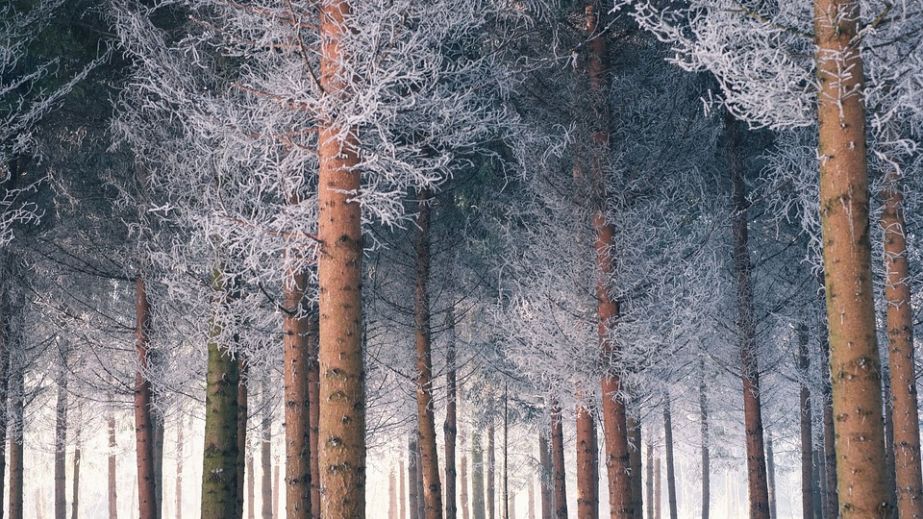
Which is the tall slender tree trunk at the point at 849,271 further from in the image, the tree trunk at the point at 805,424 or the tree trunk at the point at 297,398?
the tree trunk at the point at 805,424

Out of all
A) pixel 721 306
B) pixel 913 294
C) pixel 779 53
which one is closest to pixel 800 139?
pixel 913 294

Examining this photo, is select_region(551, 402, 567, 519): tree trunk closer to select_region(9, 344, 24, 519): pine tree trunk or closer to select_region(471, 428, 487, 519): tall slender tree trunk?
select_region(9, 344, 24, 519): pine tree trunk

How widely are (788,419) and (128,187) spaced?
17620 mm

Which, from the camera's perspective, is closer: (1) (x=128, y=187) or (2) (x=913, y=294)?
(2) (x=913, y=294)

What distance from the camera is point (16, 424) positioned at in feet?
51.5

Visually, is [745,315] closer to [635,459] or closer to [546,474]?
[635,459]

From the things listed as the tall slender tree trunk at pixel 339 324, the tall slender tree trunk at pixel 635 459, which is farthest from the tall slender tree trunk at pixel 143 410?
the tall slender tree trunk at pixel 635 459

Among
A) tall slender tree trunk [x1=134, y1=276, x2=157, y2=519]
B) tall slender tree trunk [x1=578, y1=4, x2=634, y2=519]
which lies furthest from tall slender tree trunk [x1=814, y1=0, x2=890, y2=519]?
tall slender tree trunk [x1=134, y1=276, x2=157, y2=519]

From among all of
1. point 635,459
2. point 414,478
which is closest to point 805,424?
point 635,459

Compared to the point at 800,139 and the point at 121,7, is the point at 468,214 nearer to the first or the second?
the point at 800,139

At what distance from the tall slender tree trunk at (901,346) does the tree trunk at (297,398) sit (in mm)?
6188

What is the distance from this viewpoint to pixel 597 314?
1162 centimetres

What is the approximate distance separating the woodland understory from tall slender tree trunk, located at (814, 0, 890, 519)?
17mm

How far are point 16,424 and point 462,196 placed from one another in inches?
342
